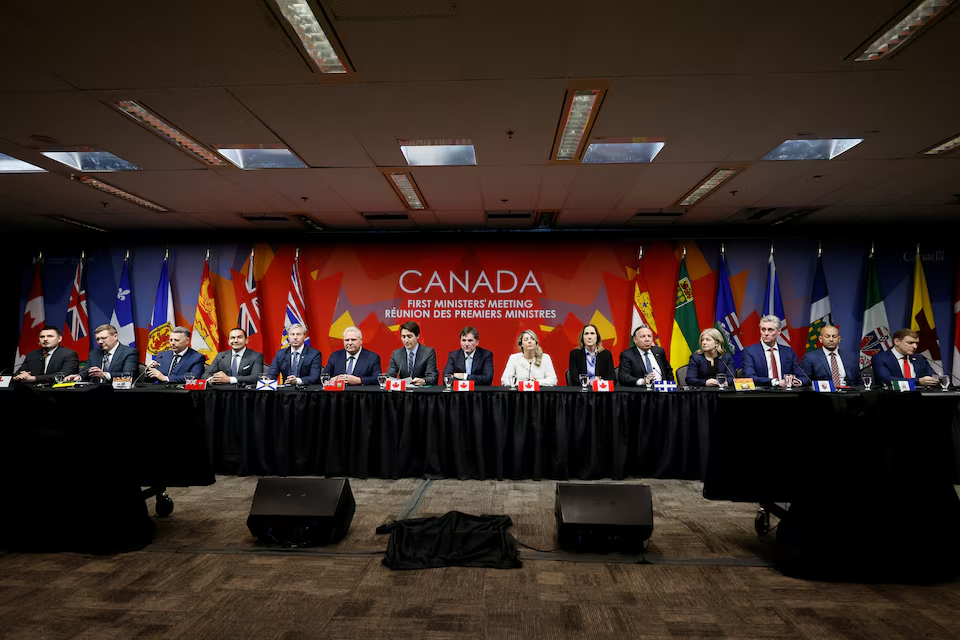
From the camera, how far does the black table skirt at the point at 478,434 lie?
432cm

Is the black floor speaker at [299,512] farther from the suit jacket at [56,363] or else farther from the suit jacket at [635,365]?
the suit jacket at [56,363]

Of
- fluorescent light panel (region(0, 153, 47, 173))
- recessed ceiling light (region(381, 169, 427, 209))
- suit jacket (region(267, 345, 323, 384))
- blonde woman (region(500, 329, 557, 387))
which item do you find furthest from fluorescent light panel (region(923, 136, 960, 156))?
fluorescent light panel (region(0, 153, 47, 173))

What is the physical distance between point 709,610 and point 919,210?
5832 mm

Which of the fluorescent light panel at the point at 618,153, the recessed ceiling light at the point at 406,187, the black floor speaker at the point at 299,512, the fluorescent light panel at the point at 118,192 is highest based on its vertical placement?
the fluorescent light panel at the point at 618,153

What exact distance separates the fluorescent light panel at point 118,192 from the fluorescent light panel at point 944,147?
276 inches

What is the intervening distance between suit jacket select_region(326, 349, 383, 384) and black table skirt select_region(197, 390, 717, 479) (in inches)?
31.2

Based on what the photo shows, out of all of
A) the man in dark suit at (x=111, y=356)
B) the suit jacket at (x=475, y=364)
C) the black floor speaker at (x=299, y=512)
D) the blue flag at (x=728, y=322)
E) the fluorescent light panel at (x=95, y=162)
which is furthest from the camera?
the blue flag at (x=728, y=322)

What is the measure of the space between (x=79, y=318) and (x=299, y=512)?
6.37 meters

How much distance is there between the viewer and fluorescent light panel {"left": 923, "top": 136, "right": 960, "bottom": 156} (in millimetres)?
3914

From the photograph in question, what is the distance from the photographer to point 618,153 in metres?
4.39

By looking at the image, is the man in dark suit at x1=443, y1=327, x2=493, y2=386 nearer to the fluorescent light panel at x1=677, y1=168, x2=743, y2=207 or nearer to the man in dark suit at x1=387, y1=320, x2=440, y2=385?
the man in dark suit at x1=387, y1=320, x2=440, y2=385

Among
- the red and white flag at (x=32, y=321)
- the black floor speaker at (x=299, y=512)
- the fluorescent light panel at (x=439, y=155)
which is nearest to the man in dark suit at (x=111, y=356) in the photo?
the red and white flag at (x=32, y=321)

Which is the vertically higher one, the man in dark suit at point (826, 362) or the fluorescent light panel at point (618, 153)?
the fluorescent light panel at point (618, 153)

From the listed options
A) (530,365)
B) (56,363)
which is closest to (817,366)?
(530,365)
